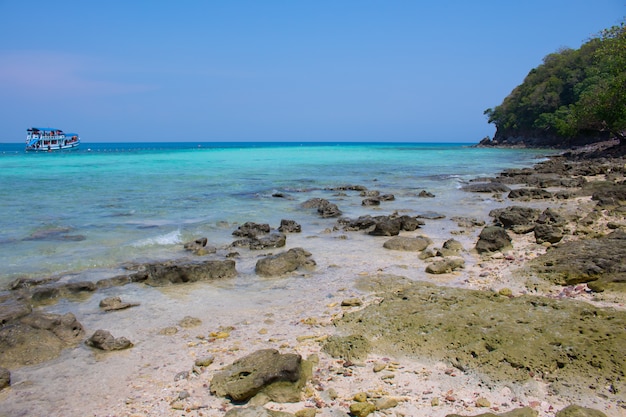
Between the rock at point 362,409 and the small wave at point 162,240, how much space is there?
861cm

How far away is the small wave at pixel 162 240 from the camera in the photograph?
38.5 ft

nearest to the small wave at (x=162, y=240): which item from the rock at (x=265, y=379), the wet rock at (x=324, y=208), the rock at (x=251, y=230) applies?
the rock at (x=251, y=230)

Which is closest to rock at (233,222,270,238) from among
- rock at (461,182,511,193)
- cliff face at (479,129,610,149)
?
rock at (461,182,511,193)

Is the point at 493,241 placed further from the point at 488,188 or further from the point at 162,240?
the point at 488,188

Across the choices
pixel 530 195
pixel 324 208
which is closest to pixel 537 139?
pixel 530 195

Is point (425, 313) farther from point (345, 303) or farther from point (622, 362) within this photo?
point (622, 362)

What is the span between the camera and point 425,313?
5.88 m

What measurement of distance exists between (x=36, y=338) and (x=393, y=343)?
172 inches

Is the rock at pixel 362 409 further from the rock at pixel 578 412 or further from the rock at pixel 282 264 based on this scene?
the rock at pixel 282 264

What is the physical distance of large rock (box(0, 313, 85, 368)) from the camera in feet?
18.1

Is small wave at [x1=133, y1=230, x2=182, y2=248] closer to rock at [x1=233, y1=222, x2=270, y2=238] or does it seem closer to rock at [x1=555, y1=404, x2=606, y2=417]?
rock at [x1=233, y1=222, x2=270, y2=238]

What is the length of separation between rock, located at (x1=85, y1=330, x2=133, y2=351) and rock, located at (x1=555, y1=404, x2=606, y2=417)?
4766 mm

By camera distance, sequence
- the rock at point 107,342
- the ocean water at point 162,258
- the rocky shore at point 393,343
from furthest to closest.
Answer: the rock at point 107,342, the ocean water at point 162,258, the rocky shore at point 393,343

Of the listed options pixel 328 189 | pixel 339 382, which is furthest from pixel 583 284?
Answer: pixel 328 189
